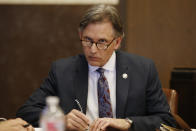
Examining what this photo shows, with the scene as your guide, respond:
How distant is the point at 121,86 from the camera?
2201 mm

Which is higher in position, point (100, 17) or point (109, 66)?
point (100, 17)

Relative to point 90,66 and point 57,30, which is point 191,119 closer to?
point 90,66

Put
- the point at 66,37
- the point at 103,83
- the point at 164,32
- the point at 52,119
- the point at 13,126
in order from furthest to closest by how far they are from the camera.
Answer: the point at 66,37, the point at 164,32, the point at 103,83, the point at 13,126, the point at 52,119

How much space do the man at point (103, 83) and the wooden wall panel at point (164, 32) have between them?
1.12 metres

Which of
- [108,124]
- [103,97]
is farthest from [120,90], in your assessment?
[108,124]

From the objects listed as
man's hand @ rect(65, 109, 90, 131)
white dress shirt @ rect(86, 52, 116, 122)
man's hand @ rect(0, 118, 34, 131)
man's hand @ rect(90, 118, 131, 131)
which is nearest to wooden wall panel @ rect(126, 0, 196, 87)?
white dress shirt @ rect(86, 52, 116, 122)

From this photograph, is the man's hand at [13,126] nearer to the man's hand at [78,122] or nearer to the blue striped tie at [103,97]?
the man's hand at [78,122]

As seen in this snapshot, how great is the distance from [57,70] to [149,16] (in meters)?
1.52

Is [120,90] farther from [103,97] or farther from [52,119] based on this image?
[52,119]

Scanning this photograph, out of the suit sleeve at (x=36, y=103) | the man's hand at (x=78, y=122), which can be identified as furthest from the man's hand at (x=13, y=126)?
the suit sleeve at (x=36, y=103)

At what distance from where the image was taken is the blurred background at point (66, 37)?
3383 mm

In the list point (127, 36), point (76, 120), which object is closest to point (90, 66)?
point (76, 120)

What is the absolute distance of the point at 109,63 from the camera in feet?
7.39

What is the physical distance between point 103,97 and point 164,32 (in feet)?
5.04
